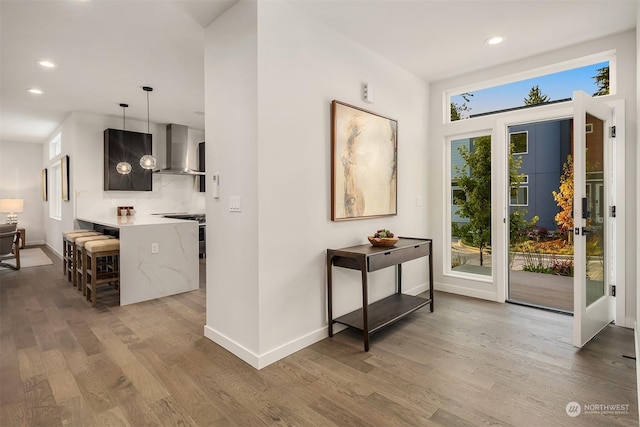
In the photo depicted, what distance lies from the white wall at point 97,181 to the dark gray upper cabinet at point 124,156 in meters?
0.18

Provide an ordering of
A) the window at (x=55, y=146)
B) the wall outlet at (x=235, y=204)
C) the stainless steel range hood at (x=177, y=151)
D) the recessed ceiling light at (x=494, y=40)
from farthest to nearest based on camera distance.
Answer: the window at (x=55, y=146) → the stainless steel range hood at (x=177, y=151) → the recessed ceiling light at (x=494, y=40) → the wall outlet at (x=235, y=204)

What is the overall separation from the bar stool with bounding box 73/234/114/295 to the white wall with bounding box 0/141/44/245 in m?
5.54

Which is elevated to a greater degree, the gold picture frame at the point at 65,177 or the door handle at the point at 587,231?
the gold picture frame at the point at 65,177

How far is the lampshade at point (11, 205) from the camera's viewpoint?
7.66m

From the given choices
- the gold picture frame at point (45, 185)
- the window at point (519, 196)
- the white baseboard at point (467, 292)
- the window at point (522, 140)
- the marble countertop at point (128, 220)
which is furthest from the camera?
the gold picture frame at point (45, 185)

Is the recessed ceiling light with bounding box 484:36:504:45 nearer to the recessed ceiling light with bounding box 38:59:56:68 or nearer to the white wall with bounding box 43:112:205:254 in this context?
the recessed ceiling light with bounding box 38:59:56:68

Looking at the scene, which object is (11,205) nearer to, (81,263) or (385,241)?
(81,263)

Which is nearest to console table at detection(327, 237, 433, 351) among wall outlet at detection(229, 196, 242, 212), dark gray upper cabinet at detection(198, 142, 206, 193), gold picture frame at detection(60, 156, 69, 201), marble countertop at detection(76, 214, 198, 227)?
wall outlet at detection(229, 196, 242, 212)

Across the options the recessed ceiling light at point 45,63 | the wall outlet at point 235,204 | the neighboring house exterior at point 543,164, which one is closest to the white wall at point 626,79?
the neighboring house exterior at point 543,164

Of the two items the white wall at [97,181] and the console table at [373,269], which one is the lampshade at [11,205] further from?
the console table at [373,269]

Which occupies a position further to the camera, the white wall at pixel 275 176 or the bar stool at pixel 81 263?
the bar stool at pixel 81 263

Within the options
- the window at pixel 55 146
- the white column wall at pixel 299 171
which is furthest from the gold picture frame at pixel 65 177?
the white column wall at pixel 299 171

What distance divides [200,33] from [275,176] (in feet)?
5.44

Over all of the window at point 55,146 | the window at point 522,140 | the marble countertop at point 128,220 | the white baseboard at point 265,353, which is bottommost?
the white baseboard at point 265,353
